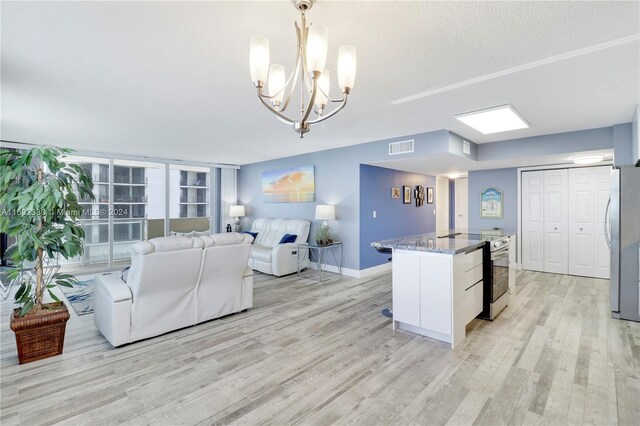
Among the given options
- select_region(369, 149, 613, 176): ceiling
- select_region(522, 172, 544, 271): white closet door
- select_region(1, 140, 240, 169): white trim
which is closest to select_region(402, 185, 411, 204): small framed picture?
select_region(369, 149, 613, 176): ceiling

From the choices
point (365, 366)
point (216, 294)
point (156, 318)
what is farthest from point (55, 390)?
point (365, 366)

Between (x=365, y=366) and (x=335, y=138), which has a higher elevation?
(x=335, y=138)

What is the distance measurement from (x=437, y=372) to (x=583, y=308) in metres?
2.85

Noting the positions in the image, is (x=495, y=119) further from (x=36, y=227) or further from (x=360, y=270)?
(x=36, y=227)

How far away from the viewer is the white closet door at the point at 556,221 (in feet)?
19.0

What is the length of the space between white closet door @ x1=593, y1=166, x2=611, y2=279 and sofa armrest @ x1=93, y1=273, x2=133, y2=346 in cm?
716

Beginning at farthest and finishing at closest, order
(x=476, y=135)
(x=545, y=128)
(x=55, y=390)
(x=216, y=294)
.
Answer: (x=476, y=135) < (x=545, y=128) < (x=216, y=294) < (x=55, y=390)

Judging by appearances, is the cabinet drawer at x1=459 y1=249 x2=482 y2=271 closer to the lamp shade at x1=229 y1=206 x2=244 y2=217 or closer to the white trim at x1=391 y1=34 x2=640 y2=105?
the white trim at x1=391 y1=34 x2=640 y2=105

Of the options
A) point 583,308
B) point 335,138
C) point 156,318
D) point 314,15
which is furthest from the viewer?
point 335,138

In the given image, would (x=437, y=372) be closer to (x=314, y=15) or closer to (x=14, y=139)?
(x=314, y=15)

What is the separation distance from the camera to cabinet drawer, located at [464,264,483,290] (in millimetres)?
3129

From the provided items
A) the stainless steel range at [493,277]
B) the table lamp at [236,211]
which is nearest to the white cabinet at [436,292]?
the stainless steel range at [493,277]

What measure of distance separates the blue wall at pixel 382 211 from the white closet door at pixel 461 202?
2.24 meters

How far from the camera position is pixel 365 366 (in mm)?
2564
